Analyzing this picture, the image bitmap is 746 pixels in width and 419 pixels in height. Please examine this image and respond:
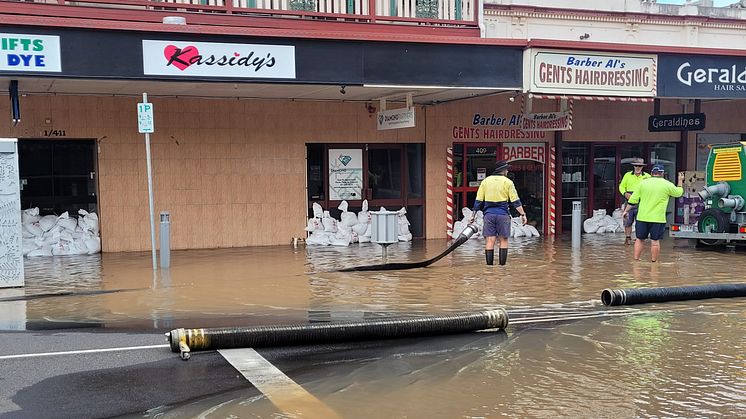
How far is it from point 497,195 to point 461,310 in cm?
392

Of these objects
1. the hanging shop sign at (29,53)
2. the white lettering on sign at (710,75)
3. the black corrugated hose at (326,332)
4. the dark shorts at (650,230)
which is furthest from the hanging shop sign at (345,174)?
the black corrugated hose at (326,332)

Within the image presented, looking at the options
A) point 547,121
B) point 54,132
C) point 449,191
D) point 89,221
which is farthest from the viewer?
point 449,191

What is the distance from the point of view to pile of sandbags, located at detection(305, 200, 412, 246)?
16031mm

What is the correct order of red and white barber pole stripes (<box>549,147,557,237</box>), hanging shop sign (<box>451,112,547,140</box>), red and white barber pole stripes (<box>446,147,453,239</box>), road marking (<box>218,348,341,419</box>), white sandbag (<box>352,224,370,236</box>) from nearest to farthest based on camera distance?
1. road marking (<box>218,348,341,419</box>)
2. white sandbag (<box>352,224,370,236</box>)
3. red and white barber pole stripes (<box>446,147,453,239</box>)
4. hanging shop sign (<box>451,112,547,140</box>)
5. red and white barber pole stripes (<box>549,147,557,237</box>)

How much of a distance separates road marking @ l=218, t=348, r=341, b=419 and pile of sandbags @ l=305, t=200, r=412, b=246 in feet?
30.0

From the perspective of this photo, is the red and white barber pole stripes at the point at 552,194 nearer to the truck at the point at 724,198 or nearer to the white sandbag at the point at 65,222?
the truck at the point at 724,198

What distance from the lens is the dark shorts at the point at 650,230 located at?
12.4 m

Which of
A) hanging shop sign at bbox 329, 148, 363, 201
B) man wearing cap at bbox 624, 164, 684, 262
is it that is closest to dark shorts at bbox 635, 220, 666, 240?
man wearing cap at bbox 624, 164, 684, 262

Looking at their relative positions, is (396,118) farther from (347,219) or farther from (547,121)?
(547,121)

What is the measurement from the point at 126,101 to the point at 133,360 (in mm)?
9131

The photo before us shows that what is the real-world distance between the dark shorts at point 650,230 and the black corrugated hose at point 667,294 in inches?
112

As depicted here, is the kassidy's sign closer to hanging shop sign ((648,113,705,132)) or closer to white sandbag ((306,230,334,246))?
white sandbag ((306,230,334,246))

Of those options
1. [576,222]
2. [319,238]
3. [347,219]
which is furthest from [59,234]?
[576,222]

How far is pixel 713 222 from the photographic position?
14.4m
